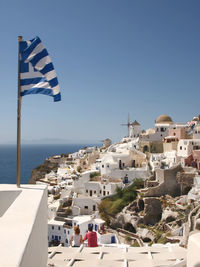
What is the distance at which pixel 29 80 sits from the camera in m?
5.21

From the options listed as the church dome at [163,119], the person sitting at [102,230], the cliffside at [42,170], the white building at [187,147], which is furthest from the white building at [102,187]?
the cliffside at [42,170]

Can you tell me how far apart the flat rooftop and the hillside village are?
26.4 feet

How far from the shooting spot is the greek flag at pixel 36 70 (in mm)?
5137

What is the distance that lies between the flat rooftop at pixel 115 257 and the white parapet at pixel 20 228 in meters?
1.78

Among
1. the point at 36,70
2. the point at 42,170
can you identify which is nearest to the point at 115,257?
the point at 36,70

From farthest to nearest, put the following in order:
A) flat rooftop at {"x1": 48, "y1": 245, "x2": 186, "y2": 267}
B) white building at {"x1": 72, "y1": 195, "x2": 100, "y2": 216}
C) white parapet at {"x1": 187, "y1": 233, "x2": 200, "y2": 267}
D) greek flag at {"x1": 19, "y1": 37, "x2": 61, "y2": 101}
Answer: white building at {"x1": 72, "y1": 195, "x2": 100, "y2": 216} → greek flag at {"x1": 19, "y1": 37, "x2": 61, "y2": 101} → flat rooftop at {"x1": 48, "y1": 245, "x2": 186, "y2": 267} → white parapet at {"x1": 187, "y1": 233, "x2": 200, "y2": 267}

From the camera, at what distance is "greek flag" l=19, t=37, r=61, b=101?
202 inches

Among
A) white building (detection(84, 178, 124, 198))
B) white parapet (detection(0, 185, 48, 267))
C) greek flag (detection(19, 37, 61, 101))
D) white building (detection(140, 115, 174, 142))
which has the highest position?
greek flag (detection(19, 37, 61, 101))

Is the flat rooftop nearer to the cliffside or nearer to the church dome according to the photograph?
the church dome

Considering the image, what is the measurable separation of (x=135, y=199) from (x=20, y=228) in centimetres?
1917

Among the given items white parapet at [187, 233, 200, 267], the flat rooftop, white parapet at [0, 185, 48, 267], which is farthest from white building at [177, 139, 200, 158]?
white parapet at [187, 233, 200, 267]

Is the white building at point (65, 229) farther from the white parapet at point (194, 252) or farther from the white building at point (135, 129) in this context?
the white building at point (135, 129)

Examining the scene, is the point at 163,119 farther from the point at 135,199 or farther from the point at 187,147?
the point at 135,199

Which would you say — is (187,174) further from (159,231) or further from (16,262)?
(16,262)
